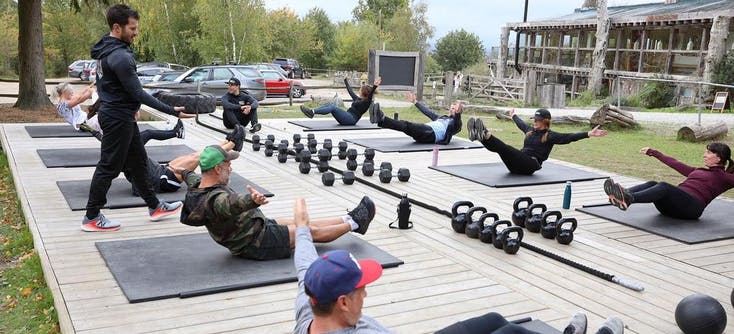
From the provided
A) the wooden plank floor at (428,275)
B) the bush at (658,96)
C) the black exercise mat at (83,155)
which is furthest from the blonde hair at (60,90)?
the bush at (658,96)

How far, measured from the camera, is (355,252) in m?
4.75

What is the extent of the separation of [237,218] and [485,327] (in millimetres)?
2111

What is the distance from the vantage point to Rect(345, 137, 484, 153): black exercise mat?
10.1 m

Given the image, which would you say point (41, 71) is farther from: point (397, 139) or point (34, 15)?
point (397, 139)

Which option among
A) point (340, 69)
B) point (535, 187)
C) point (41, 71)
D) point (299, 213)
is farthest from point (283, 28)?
point (299, 213)

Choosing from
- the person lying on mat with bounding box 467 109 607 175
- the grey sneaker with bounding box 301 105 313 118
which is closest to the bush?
the grey sneaker with bounding box 301 105 313 118

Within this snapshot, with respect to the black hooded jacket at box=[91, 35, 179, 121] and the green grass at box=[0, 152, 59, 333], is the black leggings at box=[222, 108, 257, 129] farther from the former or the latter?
the black hooded jacket at box=[91, 35, 179, 121]

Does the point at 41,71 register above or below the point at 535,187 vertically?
above

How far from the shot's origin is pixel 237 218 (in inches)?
169

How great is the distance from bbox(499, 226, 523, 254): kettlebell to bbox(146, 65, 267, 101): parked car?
45.0ft

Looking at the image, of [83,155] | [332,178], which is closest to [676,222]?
[332,178]

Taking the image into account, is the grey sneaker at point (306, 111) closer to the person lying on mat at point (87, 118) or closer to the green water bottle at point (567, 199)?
the person lying on mat at point (87, 118)

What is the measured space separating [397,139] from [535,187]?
3964 mm

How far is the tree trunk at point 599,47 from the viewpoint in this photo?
86.1 ft
